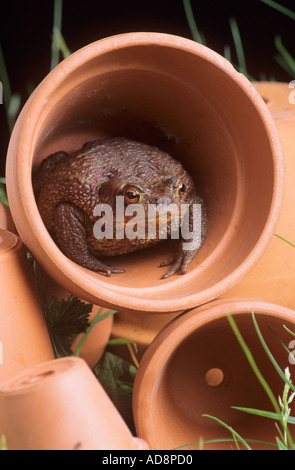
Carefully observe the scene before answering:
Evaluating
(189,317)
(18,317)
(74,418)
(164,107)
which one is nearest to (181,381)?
(189,317)

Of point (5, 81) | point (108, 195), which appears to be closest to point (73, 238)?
point (108, 195)

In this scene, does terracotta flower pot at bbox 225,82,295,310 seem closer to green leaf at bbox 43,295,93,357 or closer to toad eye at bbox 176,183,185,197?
toad eye at bbox 176,183,185,197

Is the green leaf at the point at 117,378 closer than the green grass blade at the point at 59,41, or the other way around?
the green leaf at the point at 117,378

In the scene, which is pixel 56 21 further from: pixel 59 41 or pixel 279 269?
pixel 279 269

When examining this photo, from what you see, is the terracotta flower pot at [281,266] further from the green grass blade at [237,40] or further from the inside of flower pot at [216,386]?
the green grass blade at [237,40]

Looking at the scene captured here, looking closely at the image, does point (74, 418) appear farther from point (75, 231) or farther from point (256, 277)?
point (256, 277)

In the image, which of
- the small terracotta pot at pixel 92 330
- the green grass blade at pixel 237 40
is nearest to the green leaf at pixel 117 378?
the small terracotta pot at pixel 92 330

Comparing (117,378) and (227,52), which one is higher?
(227,52)
